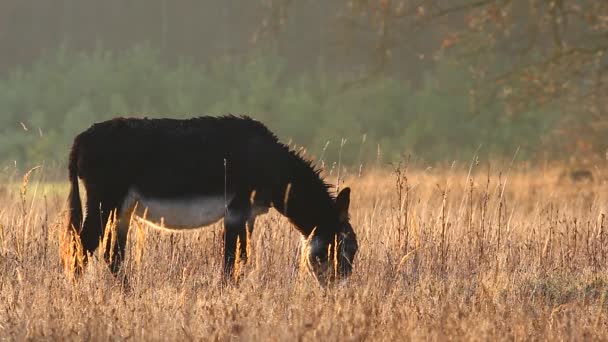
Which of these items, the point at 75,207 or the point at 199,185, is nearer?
the point at 75,207

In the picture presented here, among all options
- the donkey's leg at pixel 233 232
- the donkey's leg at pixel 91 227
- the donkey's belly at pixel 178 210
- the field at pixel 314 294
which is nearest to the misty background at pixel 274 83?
the field at pixel 314 294

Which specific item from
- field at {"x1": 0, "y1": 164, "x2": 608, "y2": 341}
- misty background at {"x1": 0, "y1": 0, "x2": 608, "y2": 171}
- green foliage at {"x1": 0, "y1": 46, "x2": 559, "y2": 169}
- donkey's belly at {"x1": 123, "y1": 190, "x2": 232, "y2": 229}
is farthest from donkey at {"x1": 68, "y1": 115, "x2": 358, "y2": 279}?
green foliage at {"x1": 0, "y1": 46, "x2": 559, "y2": 169}

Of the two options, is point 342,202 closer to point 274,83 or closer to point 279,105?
point 279,105

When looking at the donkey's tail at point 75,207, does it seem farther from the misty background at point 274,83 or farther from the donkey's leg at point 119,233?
the misty background at point 274,83

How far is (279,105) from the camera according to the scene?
37469mm

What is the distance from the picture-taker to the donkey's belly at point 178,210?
8875 mm

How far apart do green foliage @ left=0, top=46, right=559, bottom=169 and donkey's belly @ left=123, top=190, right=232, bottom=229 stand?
23587 mm

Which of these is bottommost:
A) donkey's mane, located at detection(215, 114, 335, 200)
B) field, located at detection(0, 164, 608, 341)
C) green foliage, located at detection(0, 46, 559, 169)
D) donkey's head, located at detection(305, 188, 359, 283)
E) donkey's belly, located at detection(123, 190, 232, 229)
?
field, located at detection(0, 164, 608, 341)

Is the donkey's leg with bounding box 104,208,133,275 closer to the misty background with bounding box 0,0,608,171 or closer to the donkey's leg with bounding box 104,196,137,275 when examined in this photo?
the donkey's leg with bounding box 104,196,137,275

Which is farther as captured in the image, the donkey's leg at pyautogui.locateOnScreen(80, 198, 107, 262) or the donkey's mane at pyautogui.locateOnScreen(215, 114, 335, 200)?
the donkey's mane at pyautogui.locateOnScreen(215, 114, 335, 200)

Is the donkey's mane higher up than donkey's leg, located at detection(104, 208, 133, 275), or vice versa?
the donkey's mane

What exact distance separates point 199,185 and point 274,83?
3065 centimetres

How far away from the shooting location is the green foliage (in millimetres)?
34500

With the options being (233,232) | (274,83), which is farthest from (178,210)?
(274,83)
